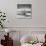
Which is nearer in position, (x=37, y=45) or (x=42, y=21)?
(x=37, y=45)

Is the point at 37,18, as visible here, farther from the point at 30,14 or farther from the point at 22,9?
the point at 22,9

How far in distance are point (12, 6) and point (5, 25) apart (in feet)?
1.17

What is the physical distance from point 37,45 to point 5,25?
73 cm

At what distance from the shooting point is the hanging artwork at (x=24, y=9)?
241 cm

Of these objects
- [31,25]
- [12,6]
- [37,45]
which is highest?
[12,6]

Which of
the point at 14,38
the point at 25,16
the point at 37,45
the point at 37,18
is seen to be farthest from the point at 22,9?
the point at 37,45

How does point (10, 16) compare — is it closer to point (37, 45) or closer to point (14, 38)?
point (14, 38)

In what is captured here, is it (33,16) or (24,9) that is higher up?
(24,9)

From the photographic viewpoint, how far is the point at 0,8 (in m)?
2.41

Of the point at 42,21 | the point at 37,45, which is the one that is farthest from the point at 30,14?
the point at 37,45

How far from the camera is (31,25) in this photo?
2441mm

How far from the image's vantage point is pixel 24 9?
2414mm

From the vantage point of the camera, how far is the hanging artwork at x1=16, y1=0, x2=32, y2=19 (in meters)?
2.41

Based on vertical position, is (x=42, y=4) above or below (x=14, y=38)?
above
